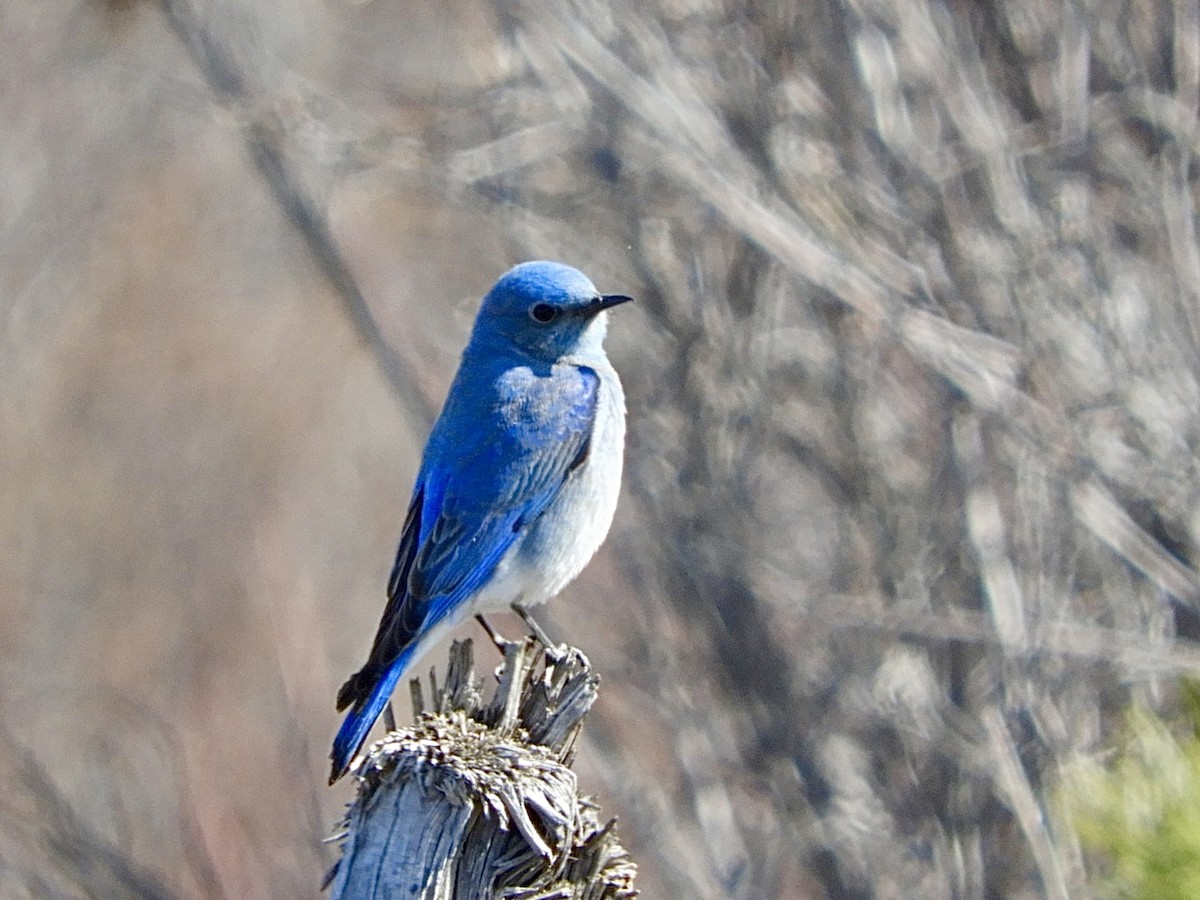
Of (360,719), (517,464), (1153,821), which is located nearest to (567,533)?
(517,464)

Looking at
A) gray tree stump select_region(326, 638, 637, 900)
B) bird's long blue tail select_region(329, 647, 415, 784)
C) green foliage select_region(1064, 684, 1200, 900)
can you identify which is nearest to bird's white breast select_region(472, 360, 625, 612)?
bird's long blue tail select_region(329, 647, 415, 784)

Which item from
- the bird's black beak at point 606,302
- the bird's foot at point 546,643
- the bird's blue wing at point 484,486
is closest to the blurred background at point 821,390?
the bird's black beak at point 606,302

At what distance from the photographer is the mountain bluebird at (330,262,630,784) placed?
426 cm

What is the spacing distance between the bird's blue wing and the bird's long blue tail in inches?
12.4

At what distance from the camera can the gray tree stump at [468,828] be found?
2338 millimetres

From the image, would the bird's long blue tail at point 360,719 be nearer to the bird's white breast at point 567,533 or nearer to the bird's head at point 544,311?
the bird's white breast at point 567,533

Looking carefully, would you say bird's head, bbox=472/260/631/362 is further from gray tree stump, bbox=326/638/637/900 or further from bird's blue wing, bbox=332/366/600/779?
gray tree stump, bbox=326/638/637/900

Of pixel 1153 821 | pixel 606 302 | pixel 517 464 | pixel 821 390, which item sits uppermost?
pixel 606 302

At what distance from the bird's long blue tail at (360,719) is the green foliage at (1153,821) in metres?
1.31

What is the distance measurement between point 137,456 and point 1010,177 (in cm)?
533

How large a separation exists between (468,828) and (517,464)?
2.06 m

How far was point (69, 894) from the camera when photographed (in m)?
5.52

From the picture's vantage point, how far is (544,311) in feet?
15.4

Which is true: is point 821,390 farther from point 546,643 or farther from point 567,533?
point 546,643
